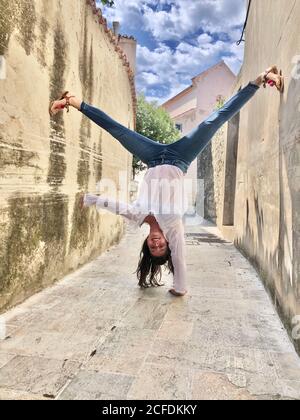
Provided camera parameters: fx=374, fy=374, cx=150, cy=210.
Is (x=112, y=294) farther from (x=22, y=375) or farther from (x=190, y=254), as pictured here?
(x=190, y=254)

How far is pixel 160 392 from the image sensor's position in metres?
1.87

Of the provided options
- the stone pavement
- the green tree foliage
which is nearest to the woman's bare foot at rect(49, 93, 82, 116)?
the stone pavement

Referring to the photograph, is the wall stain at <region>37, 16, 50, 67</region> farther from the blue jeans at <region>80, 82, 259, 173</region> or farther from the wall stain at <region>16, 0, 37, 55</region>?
the blue jeans at <region>80, 82, 259, 173</region>

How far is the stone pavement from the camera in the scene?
6.24 feet

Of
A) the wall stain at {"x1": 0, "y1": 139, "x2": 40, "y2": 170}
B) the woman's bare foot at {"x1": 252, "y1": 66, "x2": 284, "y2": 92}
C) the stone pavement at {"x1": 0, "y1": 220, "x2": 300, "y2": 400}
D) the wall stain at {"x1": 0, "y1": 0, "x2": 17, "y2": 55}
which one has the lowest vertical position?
the stone pavement at {"x1": 0, "y1": 220, "x2": 300, "y2": 400}

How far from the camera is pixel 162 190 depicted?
3.66 metres

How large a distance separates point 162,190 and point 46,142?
1191 mm

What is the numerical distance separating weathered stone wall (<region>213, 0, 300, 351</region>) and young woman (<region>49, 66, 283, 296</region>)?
39 centimetres

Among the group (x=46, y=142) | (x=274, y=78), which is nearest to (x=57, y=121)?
(x=46, y=142)

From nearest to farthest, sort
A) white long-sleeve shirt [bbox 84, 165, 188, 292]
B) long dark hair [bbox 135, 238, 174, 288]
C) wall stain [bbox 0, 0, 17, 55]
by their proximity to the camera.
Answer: wall stain [bbox 0, 0, 17, 55] < white long-sleeve shirt [bbox 84, 165, 188, 292] < long dark hair [bbox 135, 238, 174, 288]

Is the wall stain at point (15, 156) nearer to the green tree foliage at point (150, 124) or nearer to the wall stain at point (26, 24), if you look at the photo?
the wall stain at point (26, 24)

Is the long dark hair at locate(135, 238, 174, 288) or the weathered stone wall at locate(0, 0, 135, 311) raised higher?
the weathered stone wall at locate(0, 0, 135, 311)

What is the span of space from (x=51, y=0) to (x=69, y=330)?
2940 mm

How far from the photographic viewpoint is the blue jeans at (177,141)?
3.81 metres
